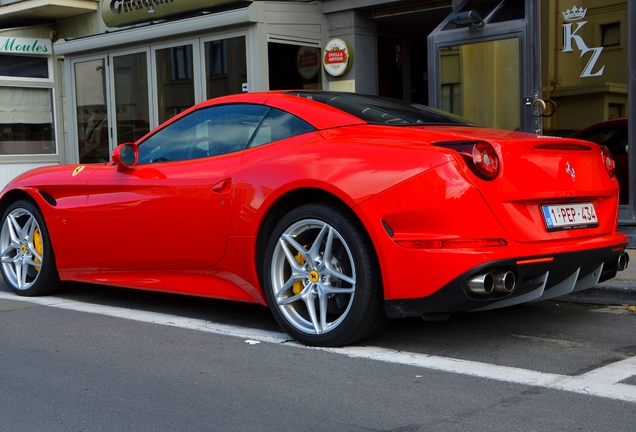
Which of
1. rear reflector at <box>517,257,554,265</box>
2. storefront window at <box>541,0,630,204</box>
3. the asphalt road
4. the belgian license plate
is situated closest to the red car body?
storefront window at <box>541,0,630,204</box>

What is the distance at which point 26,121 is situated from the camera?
16562 millimetres

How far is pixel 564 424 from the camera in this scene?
3.17 meters

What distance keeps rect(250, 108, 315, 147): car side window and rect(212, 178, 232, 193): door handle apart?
0.27 meters

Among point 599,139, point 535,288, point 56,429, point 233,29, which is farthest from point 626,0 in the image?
point 56,429

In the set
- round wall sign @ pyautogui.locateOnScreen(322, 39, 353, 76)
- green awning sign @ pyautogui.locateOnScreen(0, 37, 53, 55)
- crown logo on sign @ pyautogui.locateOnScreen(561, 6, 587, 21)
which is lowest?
round wall sign @ pyautogui.locateOnScreen(322, 39, 353, 76)

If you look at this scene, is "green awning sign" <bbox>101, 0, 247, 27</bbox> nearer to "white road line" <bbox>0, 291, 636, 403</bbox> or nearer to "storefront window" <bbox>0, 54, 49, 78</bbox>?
"storefront window" <bbox>0, 54, 49, 78</bbox>

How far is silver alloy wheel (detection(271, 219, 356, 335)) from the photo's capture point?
4.39 metres

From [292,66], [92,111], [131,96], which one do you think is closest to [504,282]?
[292,66]

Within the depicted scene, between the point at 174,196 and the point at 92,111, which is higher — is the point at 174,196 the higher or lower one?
the lower one

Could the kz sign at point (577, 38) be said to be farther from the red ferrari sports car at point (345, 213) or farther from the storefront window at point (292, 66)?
the red ferrari sports car at point (345, 213)

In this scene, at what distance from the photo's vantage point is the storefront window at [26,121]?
53.7 feet

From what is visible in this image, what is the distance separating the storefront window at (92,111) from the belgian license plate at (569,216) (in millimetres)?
11039

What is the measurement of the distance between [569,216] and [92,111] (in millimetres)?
11529

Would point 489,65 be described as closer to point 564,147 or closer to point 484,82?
point 484,82
